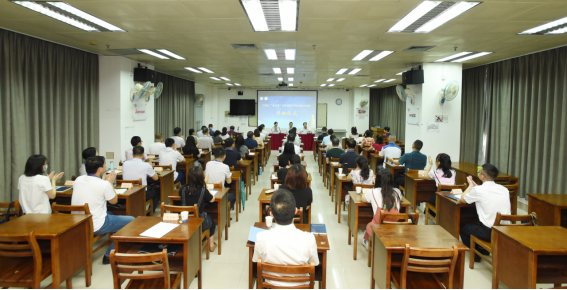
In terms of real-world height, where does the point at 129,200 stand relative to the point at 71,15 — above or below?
below

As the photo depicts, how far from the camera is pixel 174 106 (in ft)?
40.0

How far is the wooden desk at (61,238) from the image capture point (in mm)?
2725

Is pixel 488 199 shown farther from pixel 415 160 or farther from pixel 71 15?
pixel 71 15

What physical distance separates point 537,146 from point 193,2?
6.70 metres

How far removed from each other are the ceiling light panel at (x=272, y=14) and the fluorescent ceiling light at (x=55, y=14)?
2.40m

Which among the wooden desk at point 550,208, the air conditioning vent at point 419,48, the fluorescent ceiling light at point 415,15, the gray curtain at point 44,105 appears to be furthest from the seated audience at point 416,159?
the gray curtain at point 44,105

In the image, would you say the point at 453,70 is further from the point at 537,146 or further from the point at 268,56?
the point at 268,56

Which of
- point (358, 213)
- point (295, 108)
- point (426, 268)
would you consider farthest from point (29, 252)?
point (295, 108)

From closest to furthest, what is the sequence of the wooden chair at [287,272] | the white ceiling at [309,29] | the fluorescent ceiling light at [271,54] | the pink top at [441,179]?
1. the wooden chair at [287,272]
2. the white ceiling at [309,29]
3. the pink top at [441,179]
4. the fluorescent ceiling light at [271,54]

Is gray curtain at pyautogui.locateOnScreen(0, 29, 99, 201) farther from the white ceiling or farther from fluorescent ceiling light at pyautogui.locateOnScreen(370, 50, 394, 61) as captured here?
fluorescent ceiling light at pyautogui.locateOnScreen(370, 50, 394, 61)

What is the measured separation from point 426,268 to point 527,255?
2.92 ft

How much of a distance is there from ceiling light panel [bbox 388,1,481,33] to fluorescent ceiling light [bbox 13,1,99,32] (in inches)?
172

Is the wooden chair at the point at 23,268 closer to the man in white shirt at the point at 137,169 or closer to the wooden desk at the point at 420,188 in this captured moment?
the man in white shirt at the point at 137,169

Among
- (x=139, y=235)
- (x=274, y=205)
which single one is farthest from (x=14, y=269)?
(x=274, y=205)
